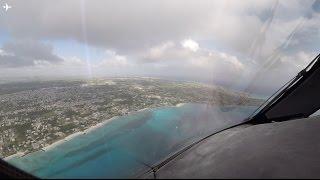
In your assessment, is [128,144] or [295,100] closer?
[128,144]

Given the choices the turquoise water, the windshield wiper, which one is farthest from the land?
the windshield wiper

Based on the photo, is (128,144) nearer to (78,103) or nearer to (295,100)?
(78,103)

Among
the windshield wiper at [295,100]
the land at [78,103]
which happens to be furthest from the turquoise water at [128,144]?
the windshield wiper at [295,100]

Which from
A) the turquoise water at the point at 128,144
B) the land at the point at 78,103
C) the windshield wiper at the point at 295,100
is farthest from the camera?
the windshield wiper at the point at 295,100

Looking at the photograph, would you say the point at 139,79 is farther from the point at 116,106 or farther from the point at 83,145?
the point at 83,145

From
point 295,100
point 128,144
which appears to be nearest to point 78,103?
point 128,144

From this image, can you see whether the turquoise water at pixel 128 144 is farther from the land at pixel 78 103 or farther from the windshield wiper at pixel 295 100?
the windshield wiper at pixel 295 100

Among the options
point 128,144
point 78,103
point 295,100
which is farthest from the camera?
point 295,100
